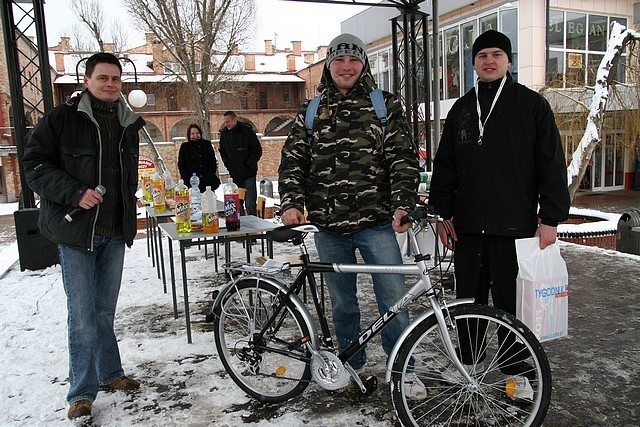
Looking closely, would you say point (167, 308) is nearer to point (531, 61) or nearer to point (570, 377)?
point (570, 377)

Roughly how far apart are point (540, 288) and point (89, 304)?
243 cm

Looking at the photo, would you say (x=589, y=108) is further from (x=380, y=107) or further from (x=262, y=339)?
(x=262, y=339)

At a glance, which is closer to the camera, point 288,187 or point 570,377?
point 288,187

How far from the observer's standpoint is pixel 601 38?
17.0m

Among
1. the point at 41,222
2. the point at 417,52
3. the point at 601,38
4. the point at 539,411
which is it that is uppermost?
the point at 601,38

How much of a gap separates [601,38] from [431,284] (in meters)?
18.0

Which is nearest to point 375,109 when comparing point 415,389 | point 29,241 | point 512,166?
point 512,166

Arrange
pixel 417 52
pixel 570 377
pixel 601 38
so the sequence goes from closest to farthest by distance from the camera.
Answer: pixel 570 377
pixel 417 52
pixel 601 38

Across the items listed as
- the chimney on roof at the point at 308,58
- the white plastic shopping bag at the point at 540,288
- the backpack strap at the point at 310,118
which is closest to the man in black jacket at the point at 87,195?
the backpack strap at the point at 310,118

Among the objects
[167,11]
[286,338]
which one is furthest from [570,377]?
[167,11]

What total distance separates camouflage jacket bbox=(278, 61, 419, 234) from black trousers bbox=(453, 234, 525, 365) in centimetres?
50

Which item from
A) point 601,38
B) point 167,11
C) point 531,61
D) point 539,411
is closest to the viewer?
point 539,411

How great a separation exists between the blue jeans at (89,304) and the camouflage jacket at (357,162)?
1.11 m

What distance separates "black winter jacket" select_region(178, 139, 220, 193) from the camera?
788 cm
